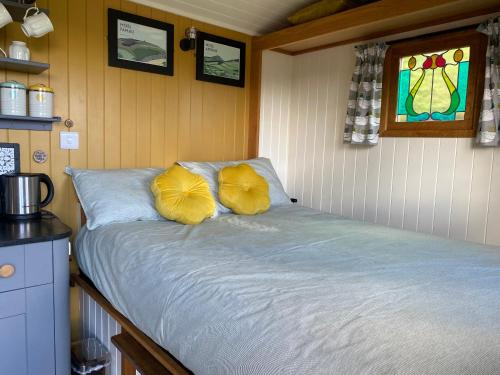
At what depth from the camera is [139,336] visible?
1364mm

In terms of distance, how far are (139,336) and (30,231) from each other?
688 mm

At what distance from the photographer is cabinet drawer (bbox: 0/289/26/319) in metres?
1.46

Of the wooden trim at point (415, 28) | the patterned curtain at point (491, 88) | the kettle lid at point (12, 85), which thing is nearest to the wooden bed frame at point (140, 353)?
the kettle lid at point (12, 85)

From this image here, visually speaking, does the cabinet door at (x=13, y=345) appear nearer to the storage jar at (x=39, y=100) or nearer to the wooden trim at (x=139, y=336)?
the wooden trim at (x=139, y=336)

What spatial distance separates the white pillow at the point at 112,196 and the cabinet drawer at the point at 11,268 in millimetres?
391

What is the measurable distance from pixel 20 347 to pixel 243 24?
2465 mm

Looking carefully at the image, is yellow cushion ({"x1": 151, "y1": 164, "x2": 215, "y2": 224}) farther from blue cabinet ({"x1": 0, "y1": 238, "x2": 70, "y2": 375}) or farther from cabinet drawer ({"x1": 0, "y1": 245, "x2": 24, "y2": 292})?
cabinet drawer ({"x1": 0, "y1": 245, "x2": 24, "y2": 292})

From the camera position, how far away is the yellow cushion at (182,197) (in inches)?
76.5

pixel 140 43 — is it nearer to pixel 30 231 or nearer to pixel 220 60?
pixel 220 60

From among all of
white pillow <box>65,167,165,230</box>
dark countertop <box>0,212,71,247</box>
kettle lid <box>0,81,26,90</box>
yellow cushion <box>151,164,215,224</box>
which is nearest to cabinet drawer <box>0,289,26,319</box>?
dark countertop <box>0,212,71,247</box>

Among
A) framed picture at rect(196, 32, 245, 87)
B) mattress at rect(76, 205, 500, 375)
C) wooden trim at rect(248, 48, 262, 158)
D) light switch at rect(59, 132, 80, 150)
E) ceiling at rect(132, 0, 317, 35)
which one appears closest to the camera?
mattress at rect(76, 205, 500, 375)

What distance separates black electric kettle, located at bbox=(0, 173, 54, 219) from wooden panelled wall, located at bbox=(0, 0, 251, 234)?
0.30 metres

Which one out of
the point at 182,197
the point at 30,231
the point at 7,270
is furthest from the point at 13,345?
the point at 182,197

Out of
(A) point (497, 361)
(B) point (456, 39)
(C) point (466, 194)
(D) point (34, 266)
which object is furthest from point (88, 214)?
(B) point (456, 39)
